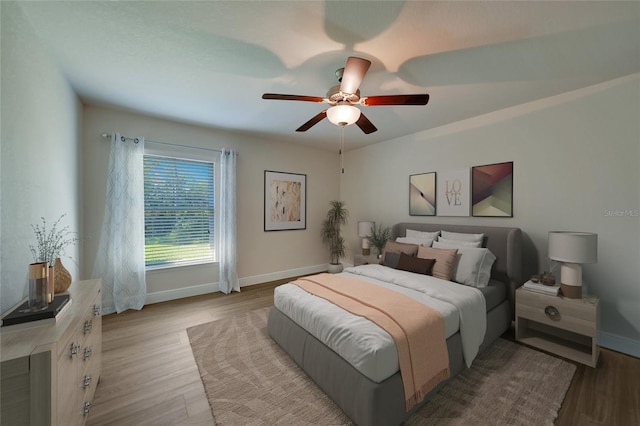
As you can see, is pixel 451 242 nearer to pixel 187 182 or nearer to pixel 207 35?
pixel 207 35

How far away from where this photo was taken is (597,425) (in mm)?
1593

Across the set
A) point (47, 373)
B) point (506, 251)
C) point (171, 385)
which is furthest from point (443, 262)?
point (47, 373)

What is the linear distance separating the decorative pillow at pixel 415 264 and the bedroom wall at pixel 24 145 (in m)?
3.30

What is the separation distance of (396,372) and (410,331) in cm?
27

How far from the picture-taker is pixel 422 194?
158 inches

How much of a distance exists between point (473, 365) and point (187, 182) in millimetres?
4275

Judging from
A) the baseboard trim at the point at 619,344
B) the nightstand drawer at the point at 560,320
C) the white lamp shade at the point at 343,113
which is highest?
the white lamp shade at the point at 343,113

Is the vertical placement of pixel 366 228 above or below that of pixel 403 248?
above

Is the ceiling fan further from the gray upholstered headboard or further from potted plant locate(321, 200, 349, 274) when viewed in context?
potted plant locate(321, 200, 349, 274)

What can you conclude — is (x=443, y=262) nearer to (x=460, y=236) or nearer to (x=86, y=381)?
(x=460, y=236)

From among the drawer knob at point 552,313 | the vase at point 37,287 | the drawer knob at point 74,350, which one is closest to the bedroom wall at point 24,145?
the vase at point 37,287

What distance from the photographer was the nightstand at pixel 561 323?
2.17 meters

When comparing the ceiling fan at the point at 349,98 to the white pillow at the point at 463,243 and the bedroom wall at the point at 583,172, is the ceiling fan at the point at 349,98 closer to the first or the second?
the bedroom wall at the point at 583,172

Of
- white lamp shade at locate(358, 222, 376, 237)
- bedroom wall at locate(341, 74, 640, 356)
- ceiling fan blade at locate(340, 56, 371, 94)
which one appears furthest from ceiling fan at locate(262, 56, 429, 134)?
white lamp shade at locate(358, 222, 376, 237)
